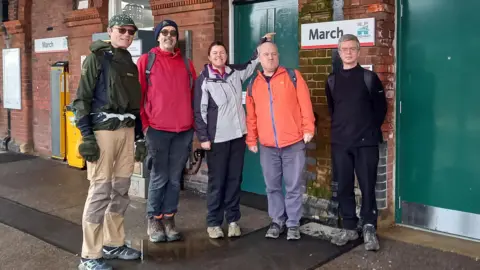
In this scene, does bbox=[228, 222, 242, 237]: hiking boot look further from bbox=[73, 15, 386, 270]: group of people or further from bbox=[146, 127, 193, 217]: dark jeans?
bbox=[146, 127, 193, 217]: dark jeans

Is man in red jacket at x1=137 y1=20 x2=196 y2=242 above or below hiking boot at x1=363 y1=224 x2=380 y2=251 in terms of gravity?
above

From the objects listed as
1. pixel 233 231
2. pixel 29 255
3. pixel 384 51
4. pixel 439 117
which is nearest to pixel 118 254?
pixel 29 255

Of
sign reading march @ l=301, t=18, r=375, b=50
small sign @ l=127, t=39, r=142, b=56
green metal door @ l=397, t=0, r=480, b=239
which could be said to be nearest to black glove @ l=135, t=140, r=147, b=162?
sign reading march @ l=301, t=18, r=375, b=50

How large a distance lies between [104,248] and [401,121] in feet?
10.6

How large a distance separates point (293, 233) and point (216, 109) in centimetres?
145

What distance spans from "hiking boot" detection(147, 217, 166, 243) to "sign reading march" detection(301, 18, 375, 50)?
249cm

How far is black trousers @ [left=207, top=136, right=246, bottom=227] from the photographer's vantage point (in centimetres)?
487

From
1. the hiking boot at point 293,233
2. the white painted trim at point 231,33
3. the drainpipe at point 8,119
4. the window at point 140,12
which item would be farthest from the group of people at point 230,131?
the drainpipe at point 8,119

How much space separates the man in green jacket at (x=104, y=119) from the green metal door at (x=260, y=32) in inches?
93.9

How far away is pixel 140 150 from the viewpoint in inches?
178

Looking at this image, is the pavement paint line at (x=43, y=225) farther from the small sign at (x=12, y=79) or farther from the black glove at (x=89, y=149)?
the small sign at (x=12, y=79)

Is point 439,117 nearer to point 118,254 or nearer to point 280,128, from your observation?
point 280,128

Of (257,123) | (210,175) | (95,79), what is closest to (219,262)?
(210,175)

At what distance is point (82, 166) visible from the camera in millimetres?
8695
